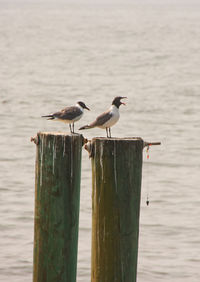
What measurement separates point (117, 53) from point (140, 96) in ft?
45.8

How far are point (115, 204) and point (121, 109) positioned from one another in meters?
18.8

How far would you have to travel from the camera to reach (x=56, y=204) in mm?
7191

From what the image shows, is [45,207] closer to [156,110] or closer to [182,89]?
[156,110]

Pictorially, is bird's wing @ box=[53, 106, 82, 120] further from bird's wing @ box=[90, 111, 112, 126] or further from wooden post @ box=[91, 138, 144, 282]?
wooden post @ box=[91, 138, 144, 282]

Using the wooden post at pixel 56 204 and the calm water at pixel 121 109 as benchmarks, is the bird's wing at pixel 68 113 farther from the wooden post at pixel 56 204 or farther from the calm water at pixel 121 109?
the calm water at pixel 121 109

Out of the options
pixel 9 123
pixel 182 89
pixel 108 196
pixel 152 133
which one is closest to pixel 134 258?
pixel 108 196

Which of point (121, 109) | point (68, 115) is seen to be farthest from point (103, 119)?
point (121, 109)

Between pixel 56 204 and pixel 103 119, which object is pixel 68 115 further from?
pixel 56 204

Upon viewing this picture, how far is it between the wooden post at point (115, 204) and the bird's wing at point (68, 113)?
173cm

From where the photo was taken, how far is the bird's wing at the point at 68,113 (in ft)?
28.9

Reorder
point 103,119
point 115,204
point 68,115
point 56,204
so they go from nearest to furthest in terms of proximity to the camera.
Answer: point 115,204, point 56,204, point 103,119, point 68,115

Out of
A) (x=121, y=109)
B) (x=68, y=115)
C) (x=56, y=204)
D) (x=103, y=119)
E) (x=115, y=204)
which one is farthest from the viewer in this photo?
(x=121, y=109)

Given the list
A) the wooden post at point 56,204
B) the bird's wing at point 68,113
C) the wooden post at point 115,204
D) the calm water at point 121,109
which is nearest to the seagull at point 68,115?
the bird's wing at point 68,113

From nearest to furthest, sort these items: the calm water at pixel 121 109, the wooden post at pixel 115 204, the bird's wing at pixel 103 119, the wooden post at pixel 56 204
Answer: the wooden post at pixel 115 204 < the wooden post at pixel 56 204 < the bird's wing at pixel 103 119 < the calm water at pixel 121 109
